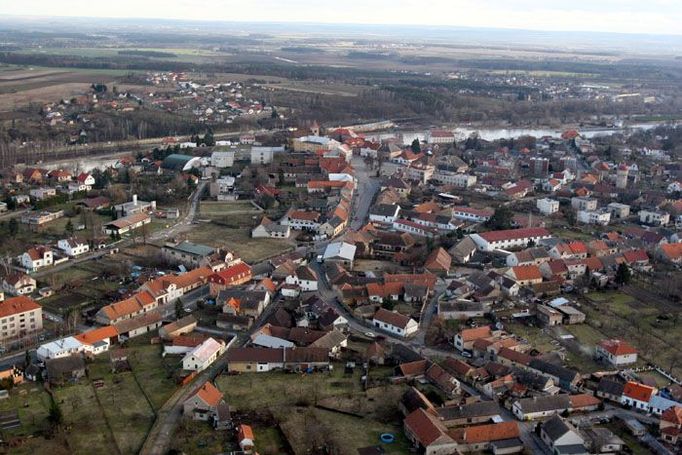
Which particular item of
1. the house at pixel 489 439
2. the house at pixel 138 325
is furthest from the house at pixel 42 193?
the house at pixel 489 439

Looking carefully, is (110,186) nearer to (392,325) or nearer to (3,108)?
(392,325)

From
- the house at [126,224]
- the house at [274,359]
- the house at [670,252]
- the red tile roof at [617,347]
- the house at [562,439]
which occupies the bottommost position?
the house at [126,224]

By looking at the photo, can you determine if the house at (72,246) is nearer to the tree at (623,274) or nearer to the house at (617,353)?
the house at (617,353)

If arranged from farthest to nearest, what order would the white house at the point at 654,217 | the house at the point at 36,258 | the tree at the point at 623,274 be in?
1. the white house at the point at 654,217
2. the house at the point at 36,258
3. the tree at the point at 623,274

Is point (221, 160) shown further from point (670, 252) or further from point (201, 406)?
point (201, 406)

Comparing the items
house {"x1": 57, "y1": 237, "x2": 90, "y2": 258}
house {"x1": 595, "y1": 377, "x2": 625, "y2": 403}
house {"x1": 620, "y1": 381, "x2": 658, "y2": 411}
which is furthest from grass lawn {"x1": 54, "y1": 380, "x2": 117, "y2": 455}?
house {"x1": 620, "y1": 381, "x2": 658, "y2": 411}

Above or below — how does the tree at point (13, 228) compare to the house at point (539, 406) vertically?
below

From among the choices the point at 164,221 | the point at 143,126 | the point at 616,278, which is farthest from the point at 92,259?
the point at 143,126
